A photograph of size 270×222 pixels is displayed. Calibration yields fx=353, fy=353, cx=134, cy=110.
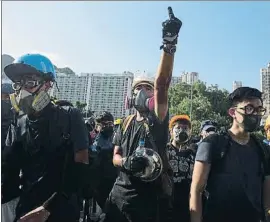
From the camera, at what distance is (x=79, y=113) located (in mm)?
2746

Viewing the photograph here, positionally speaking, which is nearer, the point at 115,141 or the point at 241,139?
A: the point at 241,139

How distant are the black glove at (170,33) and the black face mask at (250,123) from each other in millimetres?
845

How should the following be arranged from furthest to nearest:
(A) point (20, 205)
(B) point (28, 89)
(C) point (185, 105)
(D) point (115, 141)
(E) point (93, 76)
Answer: (C) point (185, 105) < (E) point (93, 76) < (D) point (115, 141) < (B) point (28, 89) < (A) point (20, 205)

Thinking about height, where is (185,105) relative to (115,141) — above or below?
above

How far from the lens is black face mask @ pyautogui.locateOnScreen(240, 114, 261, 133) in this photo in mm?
2883

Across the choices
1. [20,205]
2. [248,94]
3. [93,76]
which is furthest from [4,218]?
[93,76]

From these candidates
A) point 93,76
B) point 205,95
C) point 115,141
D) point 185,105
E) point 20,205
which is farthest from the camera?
point 205,95

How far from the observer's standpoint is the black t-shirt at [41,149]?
2.57 metres

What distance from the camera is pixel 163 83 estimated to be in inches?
107

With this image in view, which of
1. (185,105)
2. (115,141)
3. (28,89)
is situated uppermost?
(185,105)

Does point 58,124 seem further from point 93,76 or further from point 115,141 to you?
point 93,76

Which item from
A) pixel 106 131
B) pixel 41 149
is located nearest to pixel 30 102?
pixel 41 149

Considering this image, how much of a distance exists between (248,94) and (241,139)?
1.23 ft

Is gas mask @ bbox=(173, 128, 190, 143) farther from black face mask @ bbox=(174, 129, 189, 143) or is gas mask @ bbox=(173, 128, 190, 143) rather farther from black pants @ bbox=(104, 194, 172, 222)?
black pants @ bbox=(104, 194, 172, 222)
